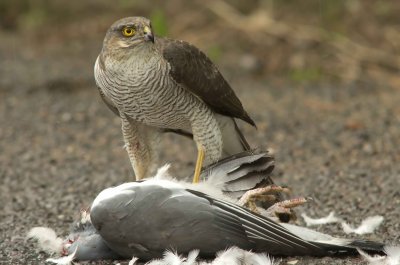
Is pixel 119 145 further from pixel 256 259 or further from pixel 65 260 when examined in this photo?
pixel 256 259

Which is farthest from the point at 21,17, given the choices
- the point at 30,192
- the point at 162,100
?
the point at 162,100

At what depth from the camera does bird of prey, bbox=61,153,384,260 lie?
424 cm

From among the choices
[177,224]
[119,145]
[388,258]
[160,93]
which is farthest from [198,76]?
[119,145]

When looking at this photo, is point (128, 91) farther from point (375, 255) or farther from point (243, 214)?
point (375, 255)

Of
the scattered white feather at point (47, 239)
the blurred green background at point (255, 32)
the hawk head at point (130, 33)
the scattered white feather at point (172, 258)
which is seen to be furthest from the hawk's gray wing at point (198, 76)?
the blurred green background at point (255, 32)

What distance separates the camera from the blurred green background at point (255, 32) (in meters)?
10.3

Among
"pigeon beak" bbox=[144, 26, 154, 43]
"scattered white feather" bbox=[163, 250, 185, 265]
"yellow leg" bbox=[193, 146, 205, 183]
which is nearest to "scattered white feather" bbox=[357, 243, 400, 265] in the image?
"scattered white feather" bbox=[163, 250, 185, 265]

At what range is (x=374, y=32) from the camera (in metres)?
10.9

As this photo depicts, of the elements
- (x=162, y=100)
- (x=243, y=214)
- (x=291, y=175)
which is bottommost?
(x=291, y=175)

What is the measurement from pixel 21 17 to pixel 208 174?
333 inches

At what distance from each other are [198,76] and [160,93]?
30cm

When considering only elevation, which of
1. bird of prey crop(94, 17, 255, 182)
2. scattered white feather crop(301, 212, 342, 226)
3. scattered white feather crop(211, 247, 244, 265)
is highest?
bird of prey crop(94, 17, 255, 182)

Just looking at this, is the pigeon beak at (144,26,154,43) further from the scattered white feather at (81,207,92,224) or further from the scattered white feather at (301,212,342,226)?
the scattered white feather at (301,212,342,226)

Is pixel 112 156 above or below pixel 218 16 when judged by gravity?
below
